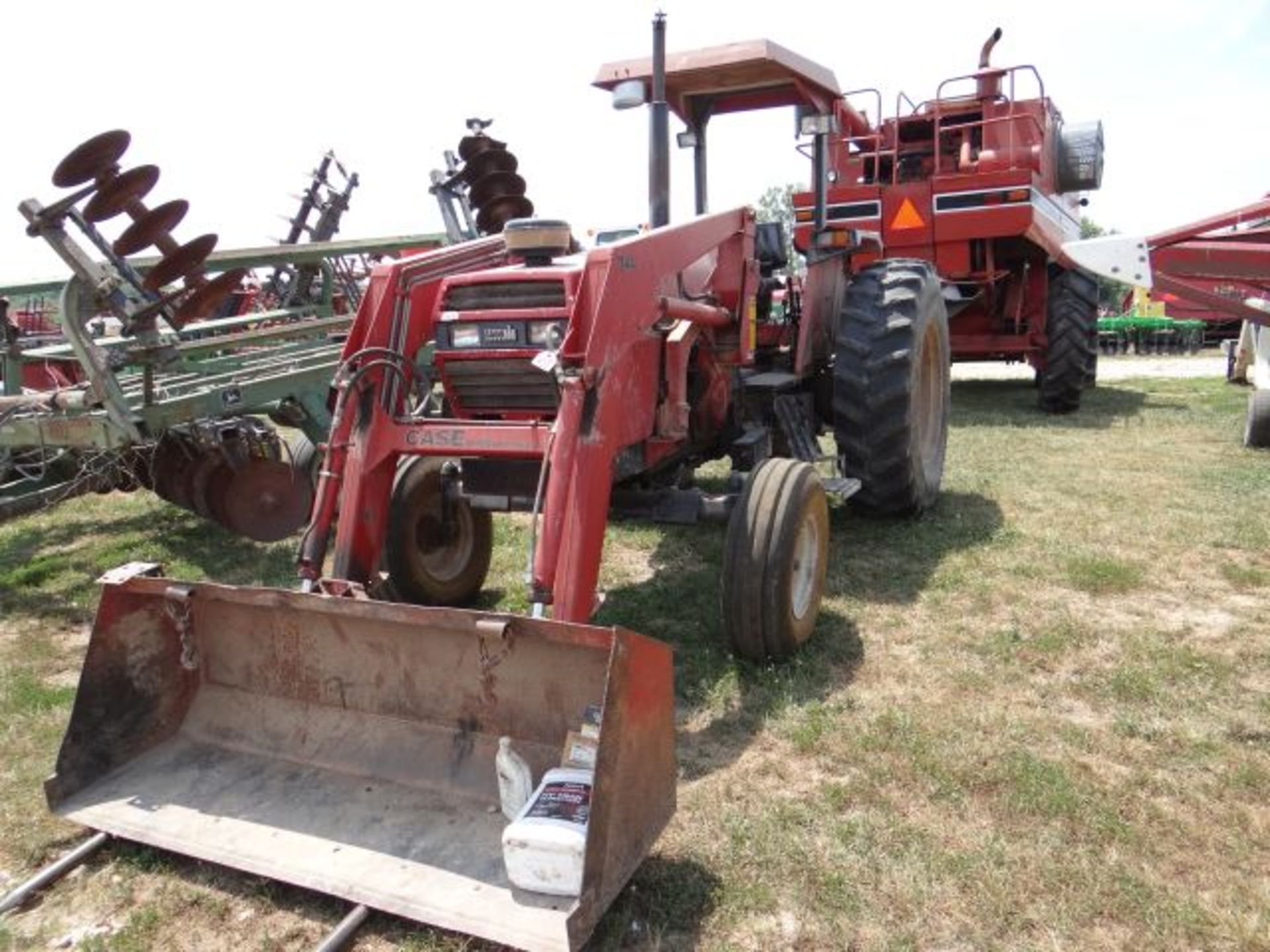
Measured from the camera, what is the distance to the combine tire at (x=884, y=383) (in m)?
4.96

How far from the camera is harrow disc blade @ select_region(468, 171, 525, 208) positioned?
6.66 metres

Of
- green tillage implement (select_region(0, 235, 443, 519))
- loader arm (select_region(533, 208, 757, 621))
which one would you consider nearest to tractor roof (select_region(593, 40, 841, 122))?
loader arm (select_region(533, 208, 757, 621))

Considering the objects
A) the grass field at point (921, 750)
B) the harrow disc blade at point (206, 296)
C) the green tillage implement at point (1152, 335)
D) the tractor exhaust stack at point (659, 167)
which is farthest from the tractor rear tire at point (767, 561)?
the green tillage implement at point (1152, 335)

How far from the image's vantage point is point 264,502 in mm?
6027

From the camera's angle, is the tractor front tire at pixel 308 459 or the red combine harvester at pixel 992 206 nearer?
the tractor front tire at pixel 308 459

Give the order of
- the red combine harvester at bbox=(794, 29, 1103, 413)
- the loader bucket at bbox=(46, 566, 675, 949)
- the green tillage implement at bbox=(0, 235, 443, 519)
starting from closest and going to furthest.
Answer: the loader bucket at bbox=(46, 566, 675, 949), the green tillage implement at bbox=(0, 235, 443, 519), the red combine harvester at bbox=(794, 29, 1103, 413)

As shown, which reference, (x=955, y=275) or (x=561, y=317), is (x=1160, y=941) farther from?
(x=955, y=275)

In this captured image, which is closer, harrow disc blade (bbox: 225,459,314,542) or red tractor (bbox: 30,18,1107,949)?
red tractor (bbox: 30,18,1107,949)

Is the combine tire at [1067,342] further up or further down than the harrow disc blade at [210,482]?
further up

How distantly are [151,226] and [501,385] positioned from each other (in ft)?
8.06

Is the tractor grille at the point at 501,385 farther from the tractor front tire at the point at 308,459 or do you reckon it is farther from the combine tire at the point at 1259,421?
the combine tire at the point at 1259,421

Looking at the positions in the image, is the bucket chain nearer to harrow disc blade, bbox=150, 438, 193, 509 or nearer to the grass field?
the grass field

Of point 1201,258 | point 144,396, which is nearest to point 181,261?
point 144,396

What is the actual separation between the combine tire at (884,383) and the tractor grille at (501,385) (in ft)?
6.22
